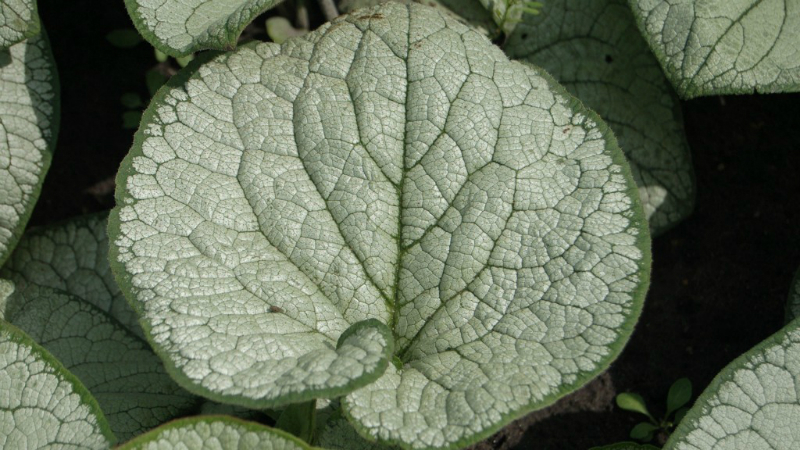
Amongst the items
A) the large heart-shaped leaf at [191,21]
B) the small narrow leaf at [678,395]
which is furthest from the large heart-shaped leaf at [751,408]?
the large heart-shaped leaf at [191,21]

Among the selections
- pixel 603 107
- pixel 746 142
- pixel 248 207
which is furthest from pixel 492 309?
pixel 746 142

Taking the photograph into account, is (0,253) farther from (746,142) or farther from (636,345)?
(746,142)

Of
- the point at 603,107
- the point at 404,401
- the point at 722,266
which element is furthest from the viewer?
the point at 722,266

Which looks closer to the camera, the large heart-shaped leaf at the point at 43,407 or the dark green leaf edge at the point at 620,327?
the dark green leaf edge at the point at 620,327

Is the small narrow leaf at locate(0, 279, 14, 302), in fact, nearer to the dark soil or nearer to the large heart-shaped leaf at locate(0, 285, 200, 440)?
the large heart-shaped leaf at locate(0, 285, 200, 440)

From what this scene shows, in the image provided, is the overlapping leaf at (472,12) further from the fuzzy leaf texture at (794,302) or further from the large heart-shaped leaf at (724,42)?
the fuzzy leaf texture at (794,302)

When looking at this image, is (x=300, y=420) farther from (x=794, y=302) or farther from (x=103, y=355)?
(x=794, y=302)
